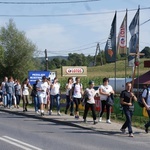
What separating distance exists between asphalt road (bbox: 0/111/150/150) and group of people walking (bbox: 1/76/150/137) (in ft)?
3.24

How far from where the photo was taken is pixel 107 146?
11.5 m

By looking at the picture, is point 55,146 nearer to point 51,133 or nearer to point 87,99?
point 51,133

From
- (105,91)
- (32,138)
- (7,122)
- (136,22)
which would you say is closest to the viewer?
(32,138)

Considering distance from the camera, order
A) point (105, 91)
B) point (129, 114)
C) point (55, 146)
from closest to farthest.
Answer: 1. point (55, 146)
2. point (129, 114)
3. point (105, 91)

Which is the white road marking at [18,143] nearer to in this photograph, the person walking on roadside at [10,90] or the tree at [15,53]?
the person walking on roadside at [10,90]

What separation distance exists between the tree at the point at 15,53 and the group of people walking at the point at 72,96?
25857mm

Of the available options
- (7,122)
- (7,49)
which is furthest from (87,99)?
(7,49)

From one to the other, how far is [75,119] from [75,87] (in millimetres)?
1304

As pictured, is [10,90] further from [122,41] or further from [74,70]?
[74,70]

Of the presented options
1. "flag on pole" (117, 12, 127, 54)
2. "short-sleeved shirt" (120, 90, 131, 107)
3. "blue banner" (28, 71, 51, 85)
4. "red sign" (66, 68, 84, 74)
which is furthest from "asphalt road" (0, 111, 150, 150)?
"red sign" (66, 68, 84, 74)

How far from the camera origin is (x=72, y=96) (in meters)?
18.3

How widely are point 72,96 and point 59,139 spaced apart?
5.72 metres

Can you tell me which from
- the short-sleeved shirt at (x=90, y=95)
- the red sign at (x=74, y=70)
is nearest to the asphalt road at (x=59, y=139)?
the short-sleeved shirt at (x=90, y=95)

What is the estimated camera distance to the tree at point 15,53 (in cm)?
5109
